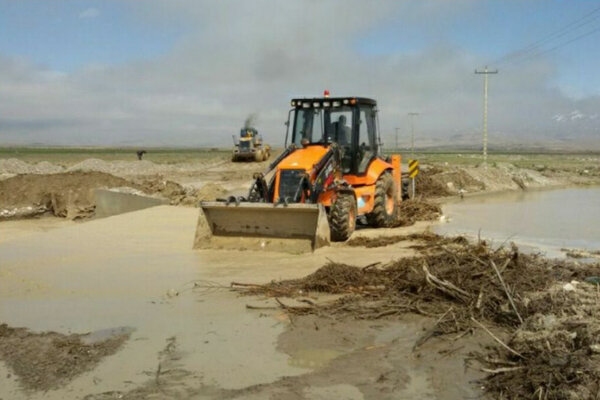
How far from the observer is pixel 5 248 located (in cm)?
1185

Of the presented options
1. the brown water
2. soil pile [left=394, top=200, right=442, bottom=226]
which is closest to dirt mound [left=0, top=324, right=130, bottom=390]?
the brown water

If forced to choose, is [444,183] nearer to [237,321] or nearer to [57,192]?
[57,192]

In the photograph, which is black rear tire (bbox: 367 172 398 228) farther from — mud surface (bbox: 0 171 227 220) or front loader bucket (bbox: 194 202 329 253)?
mud surface (bbox: 0 171 227 220)

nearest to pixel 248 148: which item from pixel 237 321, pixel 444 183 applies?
pixel 444 183

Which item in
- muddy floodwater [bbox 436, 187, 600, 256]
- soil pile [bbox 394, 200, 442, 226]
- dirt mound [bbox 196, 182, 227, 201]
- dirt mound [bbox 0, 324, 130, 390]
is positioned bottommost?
muddy floodwater [bbox 436, 187, 600, 256]

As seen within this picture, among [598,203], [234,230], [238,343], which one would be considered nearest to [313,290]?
[238,343]

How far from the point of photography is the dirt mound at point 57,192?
19.5 metres

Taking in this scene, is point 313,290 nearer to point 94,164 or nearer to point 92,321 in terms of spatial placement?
point 92,321

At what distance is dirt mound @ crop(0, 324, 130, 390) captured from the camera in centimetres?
530

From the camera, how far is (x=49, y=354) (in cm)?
584

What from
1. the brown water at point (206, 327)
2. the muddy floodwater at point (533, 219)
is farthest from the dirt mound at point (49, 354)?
the muddy floodwater at point (533, 219)

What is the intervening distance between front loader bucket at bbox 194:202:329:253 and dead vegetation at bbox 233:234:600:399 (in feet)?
6.44

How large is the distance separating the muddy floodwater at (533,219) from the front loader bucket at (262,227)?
385 cm

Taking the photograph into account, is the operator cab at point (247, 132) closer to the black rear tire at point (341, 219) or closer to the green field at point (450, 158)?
the green field at point (450, 158)
